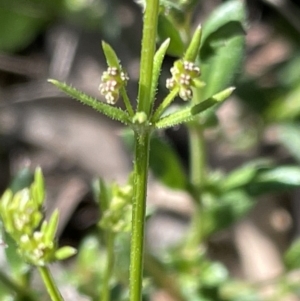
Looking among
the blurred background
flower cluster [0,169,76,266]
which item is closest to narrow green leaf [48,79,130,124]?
flower cluster [0,169,76,266]

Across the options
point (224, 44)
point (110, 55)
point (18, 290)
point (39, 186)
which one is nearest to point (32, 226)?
point (39, 186)

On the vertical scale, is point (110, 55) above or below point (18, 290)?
above

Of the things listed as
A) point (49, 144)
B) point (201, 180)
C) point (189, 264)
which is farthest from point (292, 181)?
point (49, 144)

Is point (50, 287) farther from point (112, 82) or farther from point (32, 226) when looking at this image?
point (112, 82)

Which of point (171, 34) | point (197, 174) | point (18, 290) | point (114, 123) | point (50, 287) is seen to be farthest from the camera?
point (114, 123)

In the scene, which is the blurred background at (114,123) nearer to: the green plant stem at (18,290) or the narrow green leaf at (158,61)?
the green plant stem at (18,290)

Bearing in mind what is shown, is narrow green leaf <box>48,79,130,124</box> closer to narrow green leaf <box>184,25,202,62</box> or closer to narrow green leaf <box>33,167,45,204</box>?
narrow green leaf <box>184,25,202,62</box>
